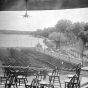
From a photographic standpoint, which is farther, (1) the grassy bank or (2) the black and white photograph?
(1) the grassy bank

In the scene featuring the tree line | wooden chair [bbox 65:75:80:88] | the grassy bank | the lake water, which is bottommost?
wooden chair [bbox 65:75:80:88]

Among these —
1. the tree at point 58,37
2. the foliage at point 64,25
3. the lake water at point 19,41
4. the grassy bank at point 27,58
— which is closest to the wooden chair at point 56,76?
the grassy bank at point 27,58

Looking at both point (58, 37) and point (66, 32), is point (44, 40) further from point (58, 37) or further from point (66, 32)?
point (66, 32)

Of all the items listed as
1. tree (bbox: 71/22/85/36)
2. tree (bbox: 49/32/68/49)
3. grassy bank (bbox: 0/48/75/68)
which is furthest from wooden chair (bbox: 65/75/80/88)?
tree (bbox: 71/22/85/36)

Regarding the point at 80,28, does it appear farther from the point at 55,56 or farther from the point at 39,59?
the point at 39,59

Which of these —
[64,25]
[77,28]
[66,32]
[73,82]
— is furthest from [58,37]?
[73,82]

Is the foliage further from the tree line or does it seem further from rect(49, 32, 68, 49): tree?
rect(49, 32, 68, 49): tree

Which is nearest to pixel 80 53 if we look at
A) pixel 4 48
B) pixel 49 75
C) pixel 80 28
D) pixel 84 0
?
pixel 80 28

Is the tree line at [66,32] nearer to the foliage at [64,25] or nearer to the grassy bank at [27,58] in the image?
the foliage at [64,25]
